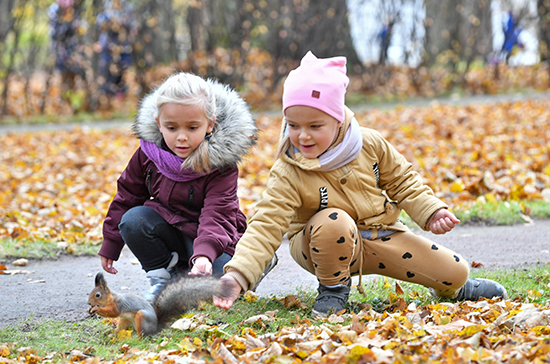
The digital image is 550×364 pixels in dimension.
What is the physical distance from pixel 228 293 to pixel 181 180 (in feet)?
2.86

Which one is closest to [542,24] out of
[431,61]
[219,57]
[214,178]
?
[431,61]

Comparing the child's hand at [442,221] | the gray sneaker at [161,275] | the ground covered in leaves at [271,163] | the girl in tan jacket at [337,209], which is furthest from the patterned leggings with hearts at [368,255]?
the ground covered in leaves at [271,163]

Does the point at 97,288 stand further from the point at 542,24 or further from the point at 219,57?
the point at 542,24

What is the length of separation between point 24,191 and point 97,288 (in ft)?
15.3

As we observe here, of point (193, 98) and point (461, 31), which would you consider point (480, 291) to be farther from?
point (461, 31)

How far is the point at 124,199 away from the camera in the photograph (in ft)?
11.3

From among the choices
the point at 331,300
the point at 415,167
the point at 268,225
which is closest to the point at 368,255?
the point at 331,300

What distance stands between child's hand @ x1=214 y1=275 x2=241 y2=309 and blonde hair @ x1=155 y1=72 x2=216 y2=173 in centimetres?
72

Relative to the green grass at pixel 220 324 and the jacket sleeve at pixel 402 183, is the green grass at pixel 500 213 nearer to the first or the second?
the green grass at pixel 220 324

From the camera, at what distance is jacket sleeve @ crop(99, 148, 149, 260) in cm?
337

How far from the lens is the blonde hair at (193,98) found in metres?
3.11

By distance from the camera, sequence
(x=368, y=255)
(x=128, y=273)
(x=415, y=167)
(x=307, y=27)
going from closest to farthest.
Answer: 1. (x=368, y=255)
2. (x=128, y=273)
3. (x=415, y=167)
4. (x=307, y=27)

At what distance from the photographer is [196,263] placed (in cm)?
296

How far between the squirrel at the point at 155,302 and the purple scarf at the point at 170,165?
70 cm
